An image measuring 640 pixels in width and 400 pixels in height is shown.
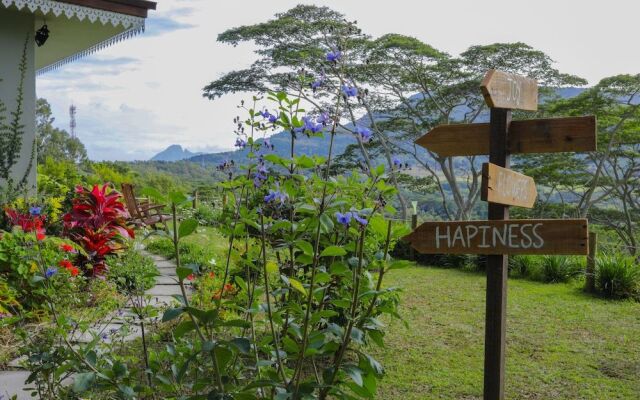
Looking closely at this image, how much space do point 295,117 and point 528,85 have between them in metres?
1.42

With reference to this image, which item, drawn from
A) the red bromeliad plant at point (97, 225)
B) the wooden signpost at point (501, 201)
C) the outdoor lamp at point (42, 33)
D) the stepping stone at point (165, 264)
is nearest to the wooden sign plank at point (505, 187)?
the wooden signpost at point (501, 201)

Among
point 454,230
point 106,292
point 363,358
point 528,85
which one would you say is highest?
point 528,85

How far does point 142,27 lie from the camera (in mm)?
7438

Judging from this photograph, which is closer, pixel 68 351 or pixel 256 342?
pixel 256 342

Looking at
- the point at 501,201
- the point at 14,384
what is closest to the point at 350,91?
the point at 501,201

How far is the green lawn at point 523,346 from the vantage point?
13.1 feet

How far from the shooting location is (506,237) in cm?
257

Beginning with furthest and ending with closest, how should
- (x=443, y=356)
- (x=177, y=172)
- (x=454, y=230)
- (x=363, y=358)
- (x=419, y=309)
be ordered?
(x=177, y=172) < (x=419, y=309) < (x=443, y=356) < (x=454, y=230) < (x=363, y=358)

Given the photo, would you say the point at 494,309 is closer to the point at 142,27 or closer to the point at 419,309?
the point at 419,309

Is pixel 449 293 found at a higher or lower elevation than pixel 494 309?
lower

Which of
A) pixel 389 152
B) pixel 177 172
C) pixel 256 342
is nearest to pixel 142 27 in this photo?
pixel 256 342

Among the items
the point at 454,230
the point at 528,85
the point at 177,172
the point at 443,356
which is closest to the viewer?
the point at 454,230

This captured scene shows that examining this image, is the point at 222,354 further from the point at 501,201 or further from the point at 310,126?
the point at 501,201

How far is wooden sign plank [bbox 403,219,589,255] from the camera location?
2531 mm
